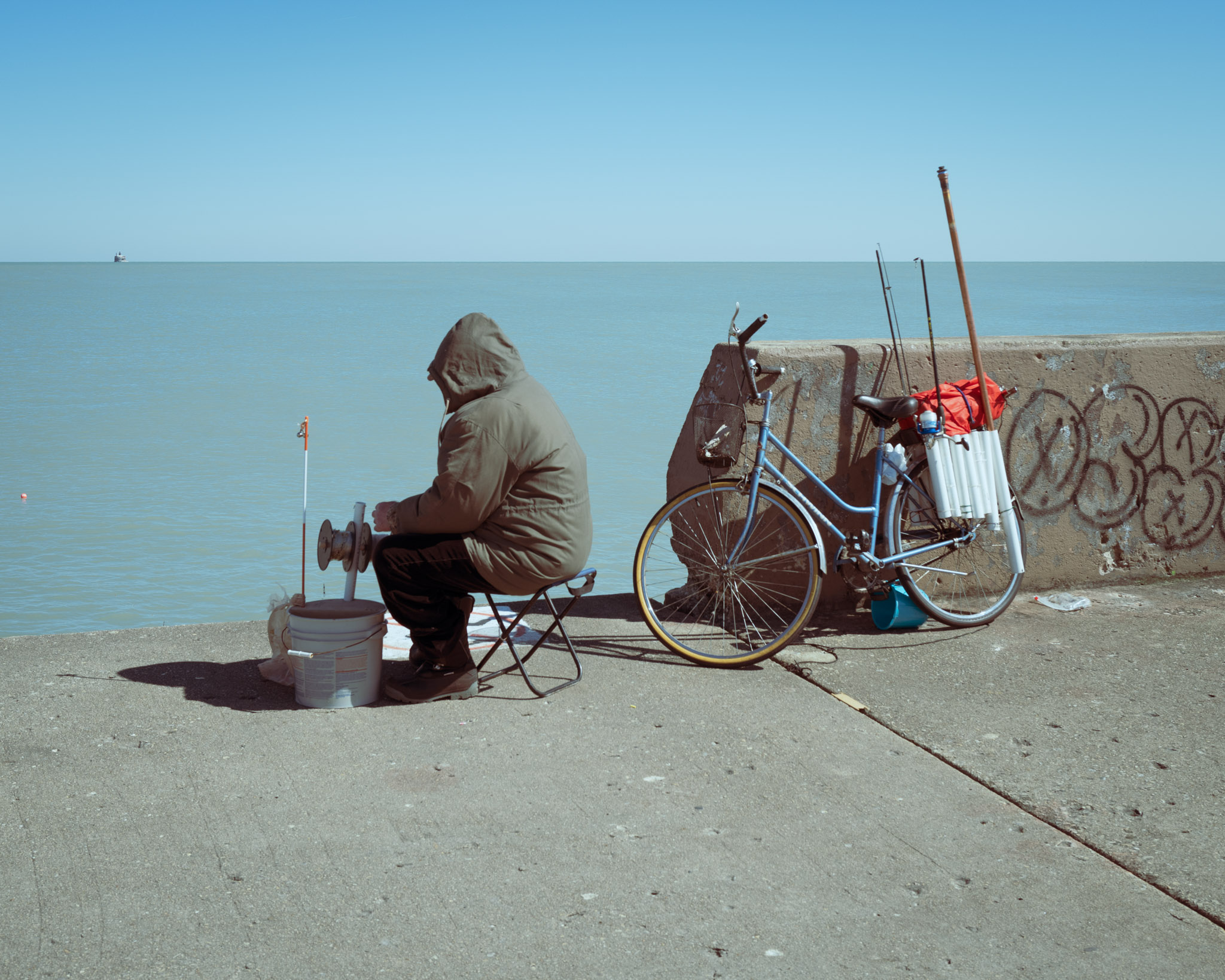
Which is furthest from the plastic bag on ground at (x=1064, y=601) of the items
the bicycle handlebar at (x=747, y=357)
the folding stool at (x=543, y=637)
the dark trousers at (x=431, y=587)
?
the dark trousers at (x=431, y=587)

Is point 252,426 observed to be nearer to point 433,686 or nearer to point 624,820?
point 433,686

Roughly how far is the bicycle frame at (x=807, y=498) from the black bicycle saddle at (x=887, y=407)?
0.17 metres

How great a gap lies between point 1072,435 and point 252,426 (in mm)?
21192

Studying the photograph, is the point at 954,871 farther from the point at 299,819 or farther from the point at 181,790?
the point at 181,790

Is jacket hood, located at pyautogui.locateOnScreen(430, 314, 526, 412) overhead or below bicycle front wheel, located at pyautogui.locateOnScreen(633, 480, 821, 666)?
overhead

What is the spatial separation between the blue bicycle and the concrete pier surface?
33cm

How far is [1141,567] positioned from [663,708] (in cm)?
331

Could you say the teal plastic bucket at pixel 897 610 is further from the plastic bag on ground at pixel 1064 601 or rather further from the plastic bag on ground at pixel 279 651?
the plastic bag on ground at pixel 279 651

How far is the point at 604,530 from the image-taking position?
1452 cm

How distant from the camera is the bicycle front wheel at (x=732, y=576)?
209 inches

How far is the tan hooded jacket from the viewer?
4379mm

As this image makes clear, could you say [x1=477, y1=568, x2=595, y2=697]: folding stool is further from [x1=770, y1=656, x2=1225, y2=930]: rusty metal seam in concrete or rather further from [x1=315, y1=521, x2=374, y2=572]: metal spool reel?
[x1=770, y1=656, x2=1225, y2=930]: rusty metal seam in concrete

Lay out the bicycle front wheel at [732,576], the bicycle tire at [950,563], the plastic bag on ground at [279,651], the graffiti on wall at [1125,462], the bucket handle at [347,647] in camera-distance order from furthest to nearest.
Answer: the graffiti on wall at [1125,462], the bicycle tire at [950,563], the bicycle front wheel at [732,576], the plastic bag on ground at [279,651], the bucket handle at [347,647]

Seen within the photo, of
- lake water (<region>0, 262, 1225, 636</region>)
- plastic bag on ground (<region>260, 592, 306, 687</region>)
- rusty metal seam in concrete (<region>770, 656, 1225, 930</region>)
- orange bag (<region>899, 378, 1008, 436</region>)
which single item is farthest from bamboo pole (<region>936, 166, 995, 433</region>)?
lake water (<region>0, 262, 1225, 636</region>)
